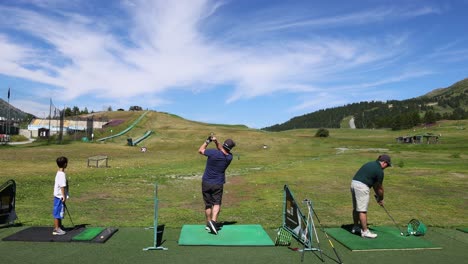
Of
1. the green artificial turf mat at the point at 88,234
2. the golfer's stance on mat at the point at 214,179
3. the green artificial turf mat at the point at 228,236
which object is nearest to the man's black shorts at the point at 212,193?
the golfer's stance on mat at the point at 214,179

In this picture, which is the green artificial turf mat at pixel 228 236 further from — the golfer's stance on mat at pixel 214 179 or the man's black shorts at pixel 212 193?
the man's black shorts at pixel 212 193

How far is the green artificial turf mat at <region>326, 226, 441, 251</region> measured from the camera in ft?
30.7

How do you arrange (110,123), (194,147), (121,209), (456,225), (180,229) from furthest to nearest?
(110,123) → (194,147) → (121,209) → (456,225) → (180,229)

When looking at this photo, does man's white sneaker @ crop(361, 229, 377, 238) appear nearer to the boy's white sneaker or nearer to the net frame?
the net frame

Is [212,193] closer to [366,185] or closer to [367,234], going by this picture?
[366,185]

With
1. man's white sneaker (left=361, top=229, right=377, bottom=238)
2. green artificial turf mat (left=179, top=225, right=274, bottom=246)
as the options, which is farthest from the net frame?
man's white sneaker (left=361, top=229, right=377, bottom=238)

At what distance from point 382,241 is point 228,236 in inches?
157

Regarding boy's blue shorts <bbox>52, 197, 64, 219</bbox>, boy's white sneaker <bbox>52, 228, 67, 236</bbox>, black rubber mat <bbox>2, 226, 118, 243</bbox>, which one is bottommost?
black rubber mat <bbox>2, 226, 118, 243</bbox>

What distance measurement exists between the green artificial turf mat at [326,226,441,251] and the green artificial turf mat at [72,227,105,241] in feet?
20.4

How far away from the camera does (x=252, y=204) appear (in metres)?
15.5

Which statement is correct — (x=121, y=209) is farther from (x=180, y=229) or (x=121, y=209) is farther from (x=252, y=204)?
(x=252, y=204)

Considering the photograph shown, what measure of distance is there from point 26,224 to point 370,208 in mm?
11890

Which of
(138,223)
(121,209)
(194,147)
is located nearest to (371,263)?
(138,223)

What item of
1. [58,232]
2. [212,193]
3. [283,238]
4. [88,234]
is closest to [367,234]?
[283,238]
